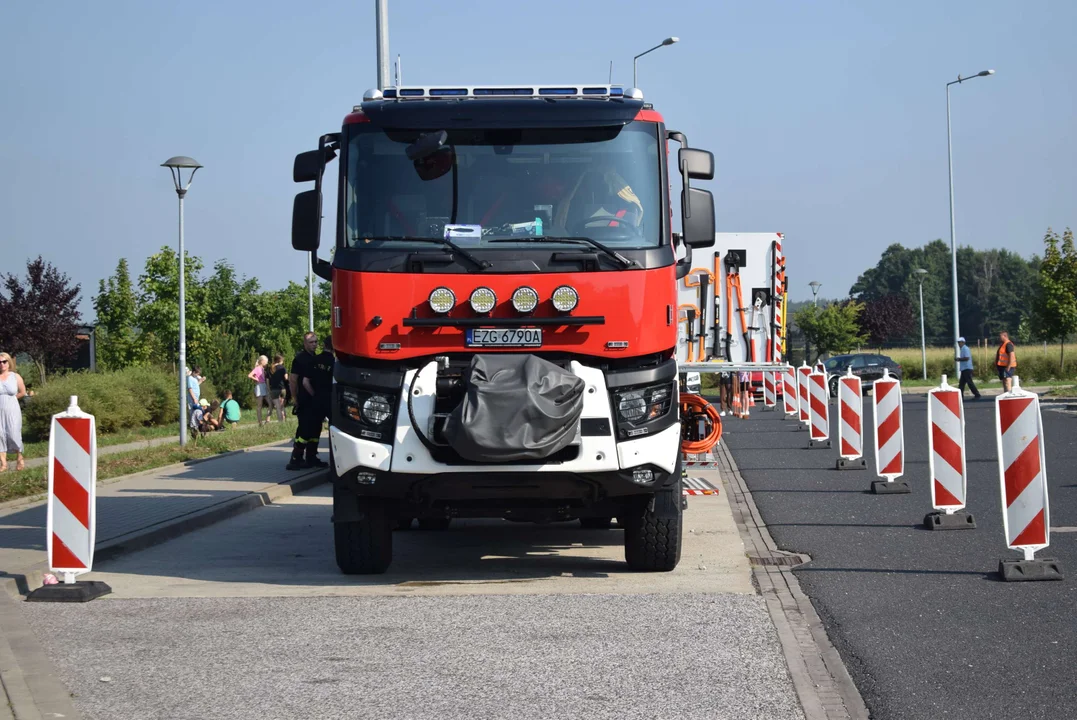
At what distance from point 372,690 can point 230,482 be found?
35.2ft

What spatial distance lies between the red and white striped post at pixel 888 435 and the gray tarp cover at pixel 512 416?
636cm

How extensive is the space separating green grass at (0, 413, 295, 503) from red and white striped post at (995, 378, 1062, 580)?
10253 millimetres

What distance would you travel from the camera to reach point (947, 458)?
10.3 meters

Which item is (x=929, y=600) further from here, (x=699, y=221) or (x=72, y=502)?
(x=72, y=502)

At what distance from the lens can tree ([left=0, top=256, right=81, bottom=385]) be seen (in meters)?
46.4

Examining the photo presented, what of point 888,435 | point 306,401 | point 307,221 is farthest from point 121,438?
point 307,221

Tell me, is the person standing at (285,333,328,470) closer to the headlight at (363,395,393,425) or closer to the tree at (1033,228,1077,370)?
the headlight at (363,395,393,425)

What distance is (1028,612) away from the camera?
23.0ft

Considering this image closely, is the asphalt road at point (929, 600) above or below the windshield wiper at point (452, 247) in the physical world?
below

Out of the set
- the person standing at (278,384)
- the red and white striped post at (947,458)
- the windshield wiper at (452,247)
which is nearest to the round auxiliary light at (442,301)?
the windshield wiper at (452,247)

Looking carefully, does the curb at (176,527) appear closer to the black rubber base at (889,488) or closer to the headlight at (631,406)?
the headlight at (631,406)

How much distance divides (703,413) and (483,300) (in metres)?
4.88

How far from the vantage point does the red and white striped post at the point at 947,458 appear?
1031 centimetres

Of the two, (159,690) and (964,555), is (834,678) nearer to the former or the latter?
(159,690)
